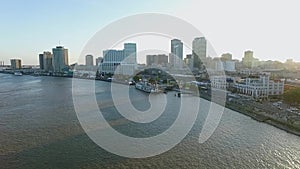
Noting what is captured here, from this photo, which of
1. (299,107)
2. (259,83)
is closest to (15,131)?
(299,107)

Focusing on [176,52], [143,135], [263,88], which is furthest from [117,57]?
[143,135]

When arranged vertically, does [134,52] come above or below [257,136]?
above

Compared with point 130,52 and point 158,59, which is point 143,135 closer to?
point 130,52

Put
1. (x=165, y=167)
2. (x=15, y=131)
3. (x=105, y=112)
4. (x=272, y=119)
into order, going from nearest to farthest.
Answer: (x=165, y=167) < (x=15, y=131) < (x=272, y=119) < (x=105, y=112)

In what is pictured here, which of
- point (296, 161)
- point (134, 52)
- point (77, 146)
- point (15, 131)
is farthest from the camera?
point (134, 52)

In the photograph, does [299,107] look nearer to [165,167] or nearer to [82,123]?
[165,167]

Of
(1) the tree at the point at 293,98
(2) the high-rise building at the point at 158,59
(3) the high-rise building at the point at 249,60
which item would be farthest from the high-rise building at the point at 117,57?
(1) the tree at the point at 293,98
